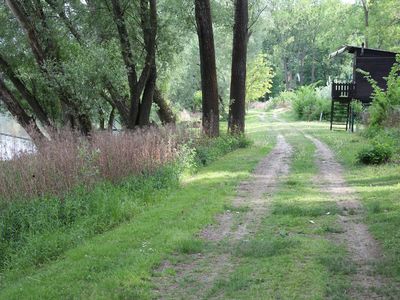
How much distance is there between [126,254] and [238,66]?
14419 mm

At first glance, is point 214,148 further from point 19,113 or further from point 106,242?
point 106,242

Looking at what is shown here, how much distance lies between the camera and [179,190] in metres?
10.6

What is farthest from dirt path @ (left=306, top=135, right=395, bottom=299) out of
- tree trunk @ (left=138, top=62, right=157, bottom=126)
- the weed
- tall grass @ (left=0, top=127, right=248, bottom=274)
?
tree trunk @ (left=138, top=62, right=157, bottom=126)

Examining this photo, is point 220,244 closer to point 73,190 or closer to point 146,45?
point 73,190

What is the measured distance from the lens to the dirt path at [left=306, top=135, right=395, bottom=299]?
16.7 ft

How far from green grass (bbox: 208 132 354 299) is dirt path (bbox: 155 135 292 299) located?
16 cm

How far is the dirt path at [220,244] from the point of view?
17.5 feet

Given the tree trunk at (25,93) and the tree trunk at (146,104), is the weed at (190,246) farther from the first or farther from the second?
the tree trunk at (146,104)

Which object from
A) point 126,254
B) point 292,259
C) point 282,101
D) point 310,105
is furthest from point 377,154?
point 282,101

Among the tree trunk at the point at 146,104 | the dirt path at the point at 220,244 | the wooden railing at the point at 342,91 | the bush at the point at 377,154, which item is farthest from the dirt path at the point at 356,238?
the wooden railing at the point at 342,91

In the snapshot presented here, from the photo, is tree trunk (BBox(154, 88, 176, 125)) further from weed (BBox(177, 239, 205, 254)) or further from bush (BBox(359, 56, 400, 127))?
weed (BBox(177, 239, 205, 254))

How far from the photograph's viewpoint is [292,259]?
19.7ft

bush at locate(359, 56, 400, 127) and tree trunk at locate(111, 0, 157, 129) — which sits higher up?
Answer: tree trunk at locate(111, 0, 157, 129)

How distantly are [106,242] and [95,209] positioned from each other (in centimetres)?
154
